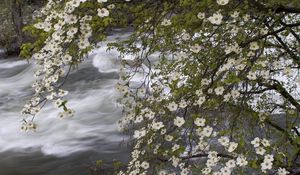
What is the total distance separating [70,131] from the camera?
34.9 feet

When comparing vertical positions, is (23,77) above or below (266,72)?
below

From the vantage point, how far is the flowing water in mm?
9125

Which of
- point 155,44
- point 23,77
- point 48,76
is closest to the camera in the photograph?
point 48,76

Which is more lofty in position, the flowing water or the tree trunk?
the tree trunk

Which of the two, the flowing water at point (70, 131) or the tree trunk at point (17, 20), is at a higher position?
the tree trunk at point (17, 20)

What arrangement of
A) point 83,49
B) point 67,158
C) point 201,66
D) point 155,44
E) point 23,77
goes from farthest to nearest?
point 23,77
point 67,158
point 155,44
point 201,66
point 83,49

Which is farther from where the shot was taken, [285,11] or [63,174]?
[63,174]

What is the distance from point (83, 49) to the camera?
3.29 meters

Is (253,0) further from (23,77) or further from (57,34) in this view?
(23,77)

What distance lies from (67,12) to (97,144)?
7.00 m

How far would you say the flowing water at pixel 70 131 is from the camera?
912 centimetres

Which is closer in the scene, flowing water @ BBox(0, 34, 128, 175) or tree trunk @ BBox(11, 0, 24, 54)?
flowing water @ BBox(0, 34, 128, 175)

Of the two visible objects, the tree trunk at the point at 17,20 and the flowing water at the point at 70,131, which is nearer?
the flowing water at the point at 70,131

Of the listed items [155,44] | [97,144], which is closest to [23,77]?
[97,144]
